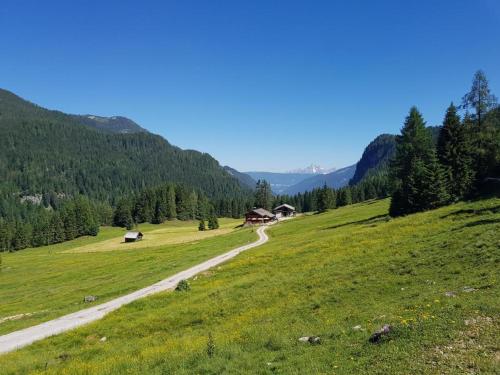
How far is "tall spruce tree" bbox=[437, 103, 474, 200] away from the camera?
58.2m

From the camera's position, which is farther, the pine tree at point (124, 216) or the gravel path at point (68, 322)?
the pine tree at point (124, 216)

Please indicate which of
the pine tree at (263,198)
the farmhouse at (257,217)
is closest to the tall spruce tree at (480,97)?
the farmhouse at (257,217)

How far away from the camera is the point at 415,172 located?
56625 mm

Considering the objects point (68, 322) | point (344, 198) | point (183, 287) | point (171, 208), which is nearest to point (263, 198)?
point (171, 208)

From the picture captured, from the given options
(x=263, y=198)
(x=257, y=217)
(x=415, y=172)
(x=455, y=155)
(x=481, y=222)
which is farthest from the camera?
(x=263, y=198)

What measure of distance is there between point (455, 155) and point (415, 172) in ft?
28.3

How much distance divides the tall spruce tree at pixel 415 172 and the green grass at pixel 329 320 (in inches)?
745

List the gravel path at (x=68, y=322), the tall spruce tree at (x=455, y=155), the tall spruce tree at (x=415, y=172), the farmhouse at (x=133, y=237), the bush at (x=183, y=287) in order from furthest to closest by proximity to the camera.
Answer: the farmhouse at (x=133, y=237) < the tall spruce tree at (x=455, y=155) < the tall spruce tree at (x=415, y=172) < the bush at (x=183, y=287) < the gravel path at (x=68, y=322)

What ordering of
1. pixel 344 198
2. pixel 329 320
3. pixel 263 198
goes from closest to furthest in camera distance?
pixel 329 320 < pixel 344 198 < pixel 263 198

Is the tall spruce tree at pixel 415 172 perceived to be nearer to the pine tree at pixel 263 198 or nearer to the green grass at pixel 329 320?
the green grass at pixel 329 320

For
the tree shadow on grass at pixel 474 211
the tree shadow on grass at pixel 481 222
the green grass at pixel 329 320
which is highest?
the tree shadow on grass at pixel 474 211

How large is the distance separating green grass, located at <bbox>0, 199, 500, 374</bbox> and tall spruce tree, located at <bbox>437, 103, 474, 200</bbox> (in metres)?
23.1

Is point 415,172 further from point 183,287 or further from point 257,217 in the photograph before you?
point 257,217

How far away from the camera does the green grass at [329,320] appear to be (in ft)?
42.4
